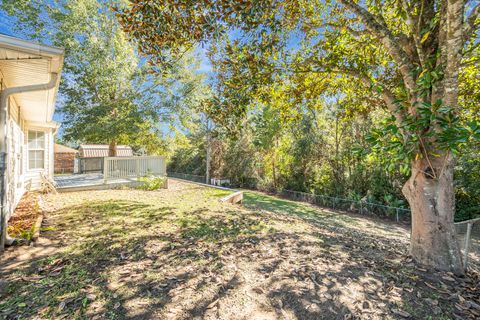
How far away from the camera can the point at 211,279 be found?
252cm

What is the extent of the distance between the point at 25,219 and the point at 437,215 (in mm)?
7410

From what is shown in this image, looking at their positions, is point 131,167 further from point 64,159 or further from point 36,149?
point 64,159

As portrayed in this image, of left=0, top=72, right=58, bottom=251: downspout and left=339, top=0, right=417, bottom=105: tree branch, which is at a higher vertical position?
left=339, top=0, right=417, bottom=105: tree branch

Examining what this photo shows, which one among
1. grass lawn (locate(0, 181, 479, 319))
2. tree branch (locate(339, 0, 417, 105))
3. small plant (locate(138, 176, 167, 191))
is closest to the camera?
grass lawn (locate(0, 181, 479, 319))

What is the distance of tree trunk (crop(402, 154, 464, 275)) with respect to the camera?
3.01m

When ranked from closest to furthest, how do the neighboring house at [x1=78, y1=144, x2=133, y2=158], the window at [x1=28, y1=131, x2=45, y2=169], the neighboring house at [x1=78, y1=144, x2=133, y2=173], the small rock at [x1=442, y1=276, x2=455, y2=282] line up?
the small rock at [x1=442, y1=276, x2=455, y2=282], the window at [x1=28, y1=131, x2=45, y2=169], the neighboring house at [x1=78, y1=144, x2=133, y2=173], the neighboring house at [x1=78, y1=144, x2=133, y2=158]

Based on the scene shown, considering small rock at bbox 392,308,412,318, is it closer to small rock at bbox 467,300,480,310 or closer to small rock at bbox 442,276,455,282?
small rock at bbox 467,300,480,310

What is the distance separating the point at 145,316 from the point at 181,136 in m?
14.6

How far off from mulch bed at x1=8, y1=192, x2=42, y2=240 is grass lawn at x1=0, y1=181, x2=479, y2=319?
0.93 ft

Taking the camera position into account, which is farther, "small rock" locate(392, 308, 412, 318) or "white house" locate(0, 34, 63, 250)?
"white house" locate(0, 34, 63, 250)

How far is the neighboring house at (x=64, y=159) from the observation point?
74.9ft

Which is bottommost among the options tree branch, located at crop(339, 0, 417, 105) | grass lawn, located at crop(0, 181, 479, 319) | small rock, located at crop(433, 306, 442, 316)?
small rock, located at crop(433, 306, 442, 316)

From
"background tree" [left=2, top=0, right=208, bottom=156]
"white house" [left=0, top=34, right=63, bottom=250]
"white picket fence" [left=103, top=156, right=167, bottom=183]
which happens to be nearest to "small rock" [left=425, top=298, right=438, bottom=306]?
"white house" [left=0, top=34, right=63, bottom=250]

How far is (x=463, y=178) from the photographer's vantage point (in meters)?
9.20
